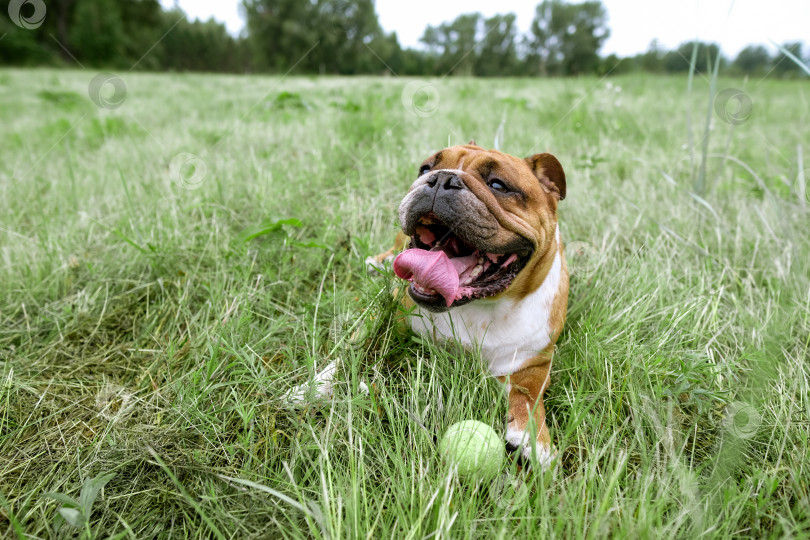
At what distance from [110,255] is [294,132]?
2837 millimetres

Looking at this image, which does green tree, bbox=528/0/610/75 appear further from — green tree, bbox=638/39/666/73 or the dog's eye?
the dog's eye

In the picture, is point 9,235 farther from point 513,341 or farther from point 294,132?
point 513,341

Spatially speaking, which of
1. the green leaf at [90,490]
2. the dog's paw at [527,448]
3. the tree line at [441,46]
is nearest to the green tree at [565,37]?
the tree line at [441,46]

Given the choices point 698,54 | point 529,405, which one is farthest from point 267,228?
point 698,54

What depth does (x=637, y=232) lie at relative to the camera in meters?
2.97

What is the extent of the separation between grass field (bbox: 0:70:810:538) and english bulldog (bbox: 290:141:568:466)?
0.40ft

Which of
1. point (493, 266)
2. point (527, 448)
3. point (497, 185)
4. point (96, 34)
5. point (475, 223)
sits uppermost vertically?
point (96, 34)

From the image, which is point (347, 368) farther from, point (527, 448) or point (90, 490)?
point (90, 490)

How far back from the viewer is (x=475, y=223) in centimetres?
170

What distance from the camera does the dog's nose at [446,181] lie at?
175 centimetres

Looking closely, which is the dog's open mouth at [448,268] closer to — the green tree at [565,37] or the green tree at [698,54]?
the green tree at [698,54]

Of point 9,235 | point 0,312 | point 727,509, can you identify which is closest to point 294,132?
point 9,235

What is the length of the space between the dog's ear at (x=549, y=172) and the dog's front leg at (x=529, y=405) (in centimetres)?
77

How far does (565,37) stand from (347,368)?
8.61 meters
